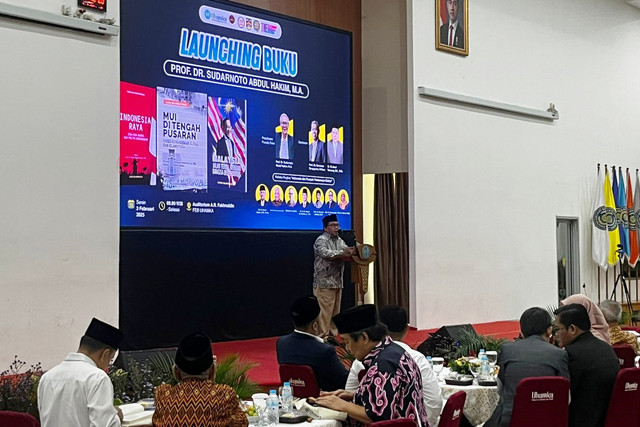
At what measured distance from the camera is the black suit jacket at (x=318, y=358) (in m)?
5.14

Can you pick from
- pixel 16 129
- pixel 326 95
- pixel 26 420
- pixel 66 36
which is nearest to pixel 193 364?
pixel 26 420

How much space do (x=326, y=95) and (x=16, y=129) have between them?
4428 mm

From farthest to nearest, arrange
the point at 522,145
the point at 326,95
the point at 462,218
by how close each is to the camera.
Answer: the point at 522,145 → the point at 462,218 → the point at 326,95

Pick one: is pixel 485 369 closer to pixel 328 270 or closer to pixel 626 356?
pixel 626 356

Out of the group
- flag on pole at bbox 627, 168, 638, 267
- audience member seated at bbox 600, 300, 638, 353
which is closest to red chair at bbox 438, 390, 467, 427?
audience member seated at bbox 600, 300, 638, 353

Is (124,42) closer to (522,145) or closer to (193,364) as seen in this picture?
(193,364)

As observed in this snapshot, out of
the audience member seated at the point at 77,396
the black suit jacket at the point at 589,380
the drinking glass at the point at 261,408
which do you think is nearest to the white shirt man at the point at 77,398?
the audience member seated at the point at 77,396

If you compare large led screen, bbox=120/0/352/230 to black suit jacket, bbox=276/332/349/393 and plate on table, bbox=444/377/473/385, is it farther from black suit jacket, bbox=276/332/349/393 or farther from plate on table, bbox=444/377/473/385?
plate on table, bbox=444/377/473/385

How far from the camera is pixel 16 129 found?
790cm

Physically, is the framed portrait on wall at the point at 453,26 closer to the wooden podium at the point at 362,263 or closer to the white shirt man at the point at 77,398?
the wooden podium at the point at 362,263

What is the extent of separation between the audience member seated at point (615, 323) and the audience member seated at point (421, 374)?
2.58m

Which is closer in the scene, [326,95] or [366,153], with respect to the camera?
[326,95]

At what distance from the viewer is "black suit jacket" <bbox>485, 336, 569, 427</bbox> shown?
15.8 feet

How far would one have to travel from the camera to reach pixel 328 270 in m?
9.75
